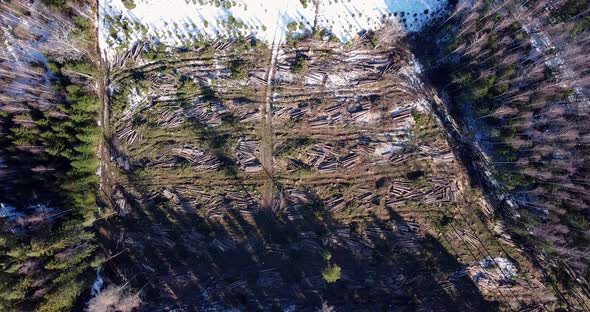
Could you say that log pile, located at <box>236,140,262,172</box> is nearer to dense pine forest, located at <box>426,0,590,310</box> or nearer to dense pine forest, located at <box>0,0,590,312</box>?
dense pine forest, located at <box>0,0,590,312</box>

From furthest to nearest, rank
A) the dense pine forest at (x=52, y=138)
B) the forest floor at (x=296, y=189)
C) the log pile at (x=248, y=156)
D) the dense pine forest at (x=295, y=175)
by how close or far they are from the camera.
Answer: the log pile at (x=248, y=156)
the forest floor at (x=296, y=189)
the dense pine forest at (x=295, y=175)
the dense pine forest at (x=52, y=138)

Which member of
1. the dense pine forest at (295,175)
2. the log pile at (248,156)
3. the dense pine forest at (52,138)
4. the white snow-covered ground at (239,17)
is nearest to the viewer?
the dense pine forest at (52,138)

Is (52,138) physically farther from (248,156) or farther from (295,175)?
(295,175)

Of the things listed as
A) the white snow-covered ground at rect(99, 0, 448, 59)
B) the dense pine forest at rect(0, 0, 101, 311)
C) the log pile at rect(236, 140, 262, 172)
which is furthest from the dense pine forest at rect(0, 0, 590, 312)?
the white snow-covered ground at rect(99, 0, 448, 59)

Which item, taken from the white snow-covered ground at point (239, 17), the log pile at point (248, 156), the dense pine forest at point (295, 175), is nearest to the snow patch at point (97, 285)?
the dense pine forest at point (295, 175)

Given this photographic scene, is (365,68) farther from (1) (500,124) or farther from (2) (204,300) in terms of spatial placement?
(2) (204,300)

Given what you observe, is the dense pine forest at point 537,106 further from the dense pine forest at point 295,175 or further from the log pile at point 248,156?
the log pile at point 248,156

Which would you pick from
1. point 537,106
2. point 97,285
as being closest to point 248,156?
point 97,285

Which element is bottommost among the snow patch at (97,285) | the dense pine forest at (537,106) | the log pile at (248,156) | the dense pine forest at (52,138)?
the dense pine forest at (537,106)
